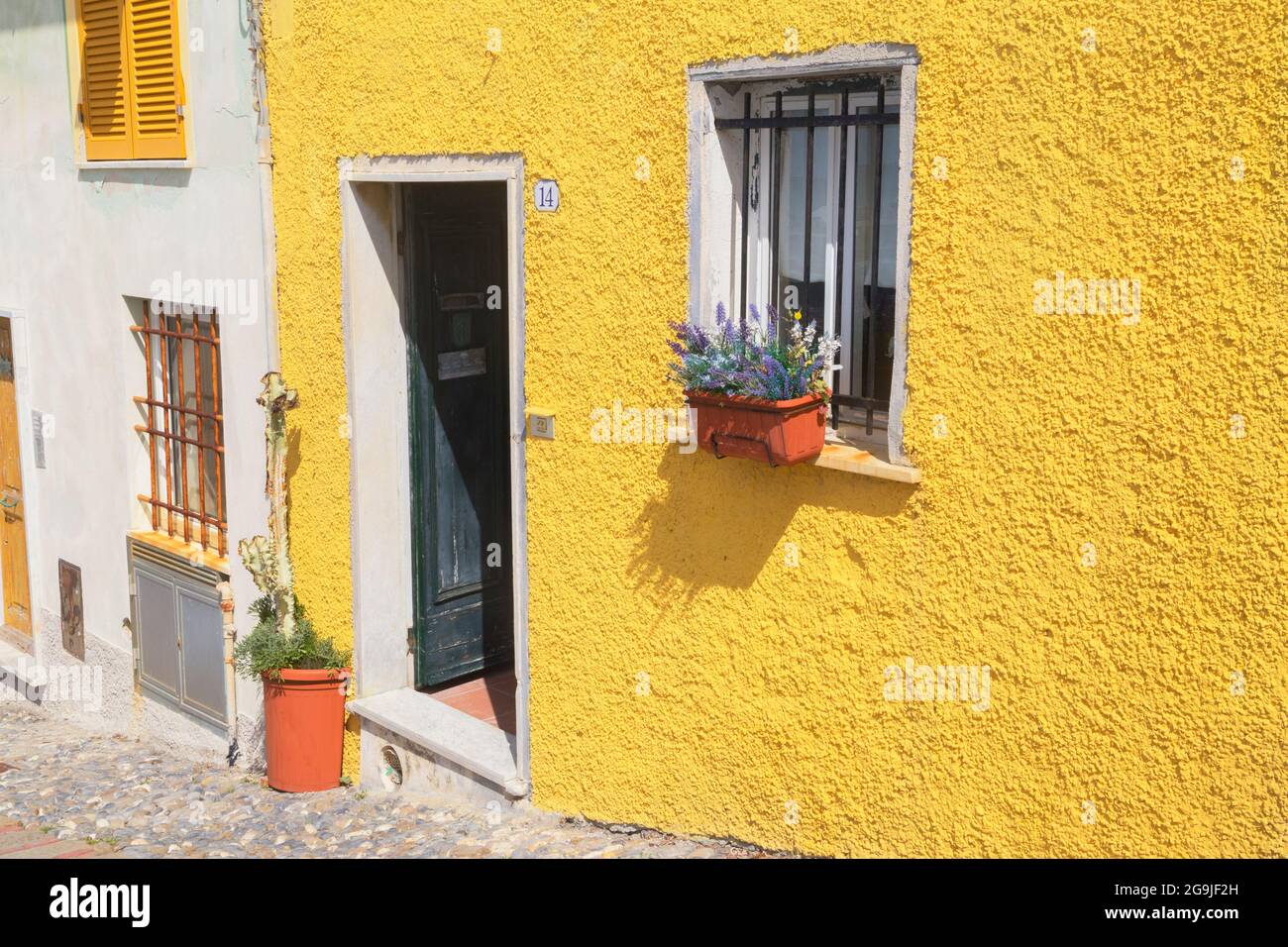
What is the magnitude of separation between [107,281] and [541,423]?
397 centimetres

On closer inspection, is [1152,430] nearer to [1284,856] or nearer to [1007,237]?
[1007,237]

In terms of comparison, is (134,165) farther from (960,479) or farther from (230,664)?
(960,479)

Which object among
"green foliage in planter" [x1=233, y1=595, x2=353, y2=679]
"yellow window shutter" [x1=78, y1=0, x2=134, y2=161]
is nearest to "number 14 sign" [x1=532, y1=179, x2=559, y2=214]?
"green foliage in planter" [x1=233, y1=595, x2=353, y2=679]

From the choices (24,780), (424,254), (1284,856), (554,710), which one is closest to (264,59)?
(424,254)

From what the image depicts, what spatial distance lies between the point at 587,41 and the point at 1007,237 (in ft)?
6.31

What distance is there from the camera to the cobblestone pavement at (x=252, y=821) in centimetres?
564

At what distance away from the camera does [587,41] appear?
17.1ft

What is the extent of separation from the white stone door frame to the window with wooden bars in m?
1.55

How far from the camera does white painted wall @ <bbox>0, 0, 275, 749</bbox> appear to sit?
720cm

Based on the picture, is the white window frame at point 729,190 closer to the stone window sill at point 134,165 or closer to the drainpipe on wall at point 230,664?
the stone window sill at point 134,165

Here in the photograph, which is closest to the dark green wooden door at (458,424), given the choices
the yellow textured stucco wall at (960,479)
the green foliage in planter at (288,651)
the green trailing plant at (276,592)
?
the green foliage in planter at (288,651)

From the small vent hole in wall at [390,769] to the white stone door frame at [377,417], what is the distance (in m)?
0.32

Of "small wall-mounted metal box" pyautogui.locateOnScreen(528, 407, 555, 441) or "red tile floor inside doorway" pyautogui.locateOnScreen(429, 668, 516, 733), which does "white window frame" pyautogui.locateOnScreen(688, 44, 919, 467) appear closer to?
"small wall-mounted metal box" pyautogui.locateOnScreen(528, 407, 555, 441)

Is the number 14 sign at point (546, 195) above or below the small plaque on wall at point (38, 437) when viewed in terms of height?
above
